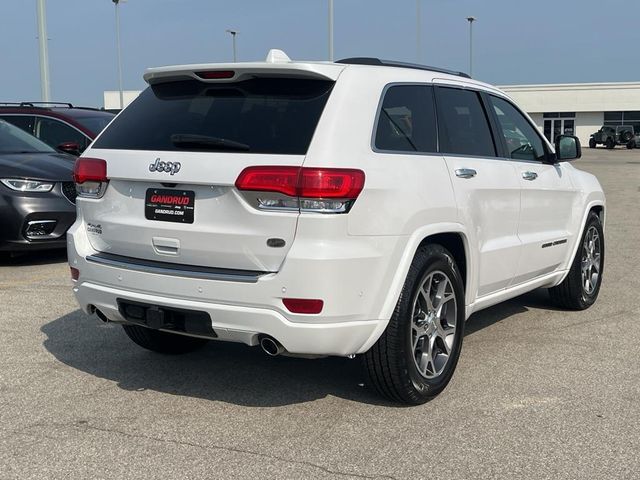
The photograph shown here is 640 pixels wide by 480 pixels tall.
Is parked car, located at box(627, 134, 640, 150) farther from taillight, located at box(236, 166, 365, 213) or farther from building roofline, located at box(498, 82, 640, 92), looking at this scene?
taillight, located at box(236, 166, 365, 213)

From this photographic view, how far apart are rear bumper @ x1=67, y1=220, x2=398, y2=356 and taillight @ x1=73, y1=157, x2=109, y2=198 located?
69 cm

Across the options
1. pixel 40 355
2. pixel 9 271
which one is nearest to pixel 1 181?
pixel 9 271

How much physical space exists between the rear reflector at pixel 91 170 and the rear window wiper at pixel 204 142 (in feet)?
1.54

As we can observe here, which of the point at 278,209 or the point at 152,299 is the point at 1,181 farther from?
the point at 278,209

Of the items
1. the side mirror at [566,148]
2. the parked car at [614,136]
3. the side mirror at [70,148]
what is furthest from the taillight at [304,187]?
the parked car at [614,136]

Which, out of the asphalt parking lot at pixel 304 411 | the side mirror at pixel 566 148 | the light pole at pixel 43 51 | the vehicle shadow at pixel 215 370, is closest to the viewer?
the asphalt parking lot at pixel 304 411

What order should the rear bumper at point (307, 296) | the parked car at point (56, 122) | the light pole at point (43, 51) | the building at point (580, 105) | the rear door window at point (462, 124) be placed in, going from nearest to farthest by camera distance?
the rear bumper at point (307, 296)
the rear door window at point (462, 124)
the parked car at point (56, 122)
the light pole at point (43, 51)
the building at point (580, 105)

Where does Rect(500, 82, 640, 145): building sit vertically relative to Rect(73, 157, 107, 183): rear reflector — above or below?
above

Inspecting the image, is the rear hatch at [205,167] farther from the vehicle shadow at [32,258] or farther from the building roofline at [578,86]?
the building roofline at [578,86]

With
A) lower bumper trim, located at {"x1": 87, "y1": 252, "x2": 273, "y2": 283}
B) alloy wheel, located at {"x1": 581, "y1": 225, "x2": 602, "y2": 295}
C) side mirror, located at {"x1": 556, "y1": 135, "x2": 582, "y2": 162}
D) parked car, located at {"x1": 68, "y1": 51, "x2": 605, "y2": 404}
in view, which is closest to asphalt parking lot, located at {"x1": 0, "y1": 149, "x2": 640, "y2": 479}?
parked car, located at {"x1": 68, "y1": 51, "x2": 605, "y2": 404}

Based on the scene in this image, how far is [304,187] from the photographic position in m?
3.55

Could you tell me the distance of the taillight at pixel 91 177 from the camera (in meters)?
4.20

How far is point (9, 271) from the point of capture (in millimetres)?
8250

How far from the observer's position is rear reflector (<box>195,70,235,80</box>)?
4.02 metres
